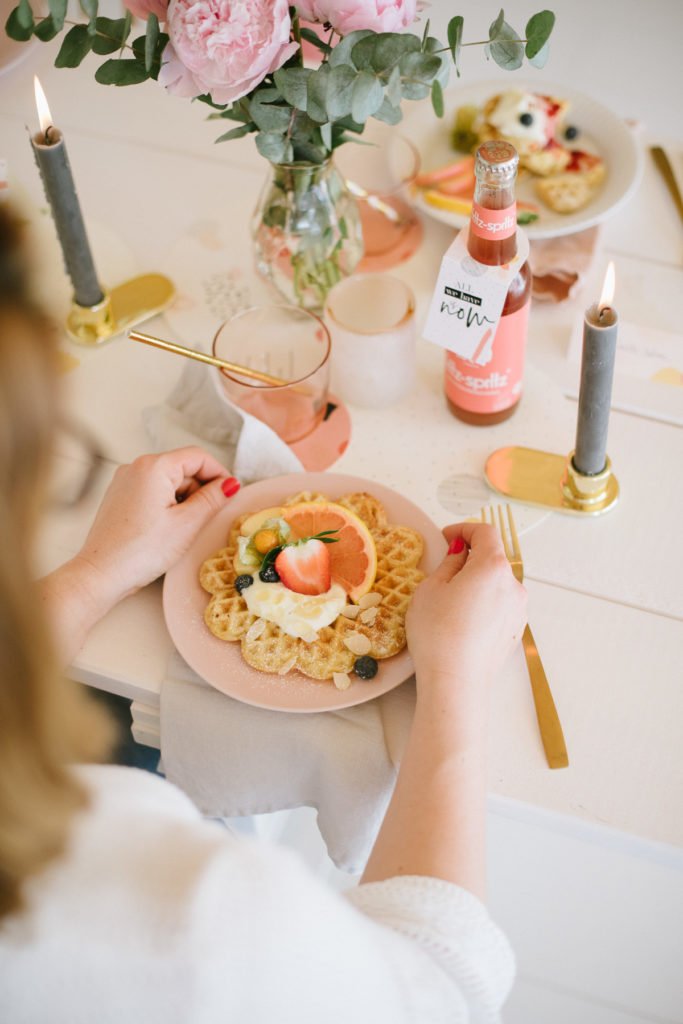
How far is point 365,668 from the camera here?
3.08ft

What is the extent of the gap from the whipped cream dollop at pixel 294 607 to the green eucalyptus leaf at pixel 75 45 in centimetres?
59

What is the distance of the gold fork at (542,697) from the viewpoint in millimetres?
941

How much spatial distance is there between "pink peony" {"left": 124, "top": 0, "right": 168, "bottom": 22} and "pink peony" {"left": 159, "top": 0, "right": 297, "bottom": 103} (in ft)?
0.15

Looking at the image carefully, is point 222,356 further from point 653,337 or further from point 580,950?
point 580,950

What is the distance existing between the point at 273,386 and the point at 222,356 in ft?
Answer: 0.38

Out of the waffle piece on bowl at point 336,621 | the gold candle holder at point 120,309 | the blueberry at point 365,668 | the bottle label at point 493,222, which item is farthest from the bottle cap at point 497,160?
the gold candle holder at point 120,309

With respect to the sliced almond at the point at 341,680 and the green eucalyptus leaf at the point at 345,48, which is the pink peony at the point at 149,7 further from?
the sliced almond at the point at 341,680

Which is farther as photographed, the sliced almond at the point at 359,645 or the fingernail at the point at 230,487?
the fingernail at the point at 230,487

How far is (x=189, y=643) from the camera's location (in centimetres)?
99

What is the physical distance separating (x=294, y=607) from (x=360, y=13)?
1.84 ft

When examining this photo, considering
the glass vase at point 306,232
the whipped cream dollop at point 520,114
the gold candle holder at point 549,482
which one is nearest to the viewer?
the gold candle holder at point 549,482

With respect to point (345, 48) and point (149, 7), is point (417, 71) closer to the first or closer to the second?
point (345, 48)

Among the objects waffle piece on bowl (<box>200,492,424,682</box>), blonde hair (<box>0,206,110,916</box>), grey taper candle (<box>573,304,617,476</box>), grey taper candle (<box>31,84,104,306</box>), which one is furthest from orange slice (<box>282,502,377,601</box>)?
grey taper candle (<box>31,84,104,306</box>)

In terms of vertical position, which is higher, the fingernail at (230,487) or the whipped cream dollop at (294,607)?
the fingernail at (230,487)
